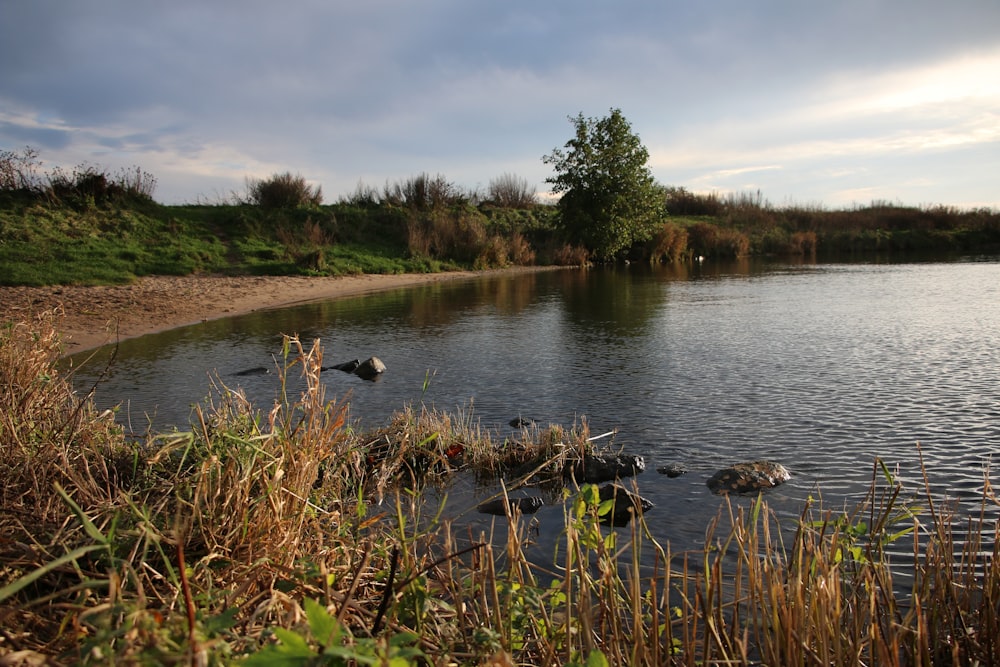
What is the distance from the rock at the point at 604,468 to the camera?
6.84 metres

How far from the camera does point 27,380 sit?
223 inches

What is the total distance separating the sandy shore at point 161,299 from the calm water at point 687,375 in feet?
3.66

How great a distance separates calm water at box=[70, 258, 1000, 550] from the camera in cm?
721

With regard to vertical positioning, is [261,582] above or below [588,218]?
below

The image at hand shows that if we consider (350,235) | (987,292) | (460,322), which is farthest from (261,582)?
(350,235)

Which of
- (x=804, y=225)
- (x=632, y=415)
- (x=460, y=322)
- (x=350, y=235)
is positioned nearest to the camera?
(x=632, y=415)

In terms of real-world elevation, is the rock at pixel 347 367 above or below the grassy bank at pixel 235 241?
below

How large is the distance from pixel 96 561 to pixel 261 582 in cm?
65

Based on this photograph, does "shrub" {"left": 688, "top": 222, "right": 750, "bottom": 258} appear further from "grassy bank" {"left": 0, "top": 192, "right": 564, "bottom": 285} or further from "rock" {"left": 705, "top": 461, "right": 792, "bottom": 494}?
"rock" {"left": 705, "top": 461, "right": 792, "bottom": 494}

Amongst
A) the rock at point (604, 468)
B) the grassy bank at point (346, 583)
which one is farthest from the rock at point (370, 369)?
the grassy bank at point (346, 583)

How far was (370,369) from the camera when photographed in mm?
12188

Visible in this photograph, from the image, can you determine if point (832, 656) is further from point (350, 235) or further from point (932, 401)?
A: point (350, 235)

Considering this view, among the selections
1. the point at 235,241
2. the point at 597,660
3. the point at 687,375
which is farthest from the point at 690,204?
the point at 597,660

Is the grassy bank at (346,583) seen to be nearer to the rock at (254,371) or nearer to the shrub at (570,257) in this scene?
the rock at (254,371)
